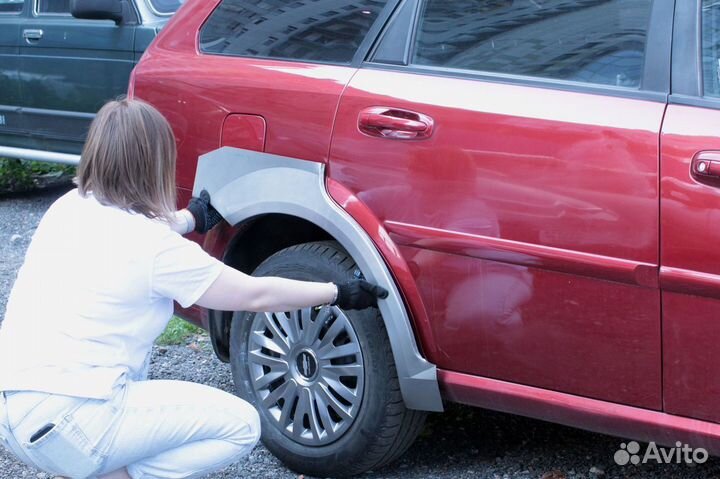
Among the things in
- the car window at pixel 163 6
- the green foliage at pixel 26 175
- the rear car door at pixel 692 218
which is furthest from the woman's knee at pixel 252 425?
the green foliage at pixel 26 175

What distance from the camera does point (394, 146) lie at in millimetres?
3178

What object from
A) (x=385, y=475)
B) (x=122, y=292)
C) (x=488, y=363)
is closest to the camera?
(x=122, y=292)

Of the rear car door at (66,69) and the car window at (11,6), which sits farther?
the car window at (11,6)

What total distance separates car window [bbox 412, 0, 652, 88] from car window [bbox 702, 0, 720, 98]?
0.15 m

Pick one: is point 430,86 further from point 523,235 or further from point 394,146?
point 523,235

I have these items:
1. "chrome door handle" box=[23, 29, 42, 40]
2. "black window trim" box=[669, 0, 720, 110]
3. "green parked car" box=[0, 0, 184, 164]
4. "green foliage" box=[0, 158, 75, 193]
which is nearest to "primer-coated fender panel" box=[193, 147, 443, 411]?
"black window trim" box=[669, 0, 720, 110]

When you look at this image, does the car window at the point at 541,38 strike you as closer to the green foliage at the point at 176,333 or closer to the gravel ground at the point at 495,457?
the gravel ground at the point at 495,457

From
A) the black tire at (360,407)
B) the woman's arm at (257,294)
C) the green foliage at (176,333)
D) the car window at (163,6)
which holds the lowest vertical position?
the green foliage at (176,333)

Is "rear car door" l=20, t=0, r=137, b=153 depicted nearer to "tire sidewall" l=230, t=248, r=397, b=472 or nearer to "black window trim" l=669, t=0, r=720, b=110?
"tire sidewall" l=230, t=248, r=397, b=472

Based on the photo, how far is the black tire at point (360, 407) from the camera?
10.8 ft

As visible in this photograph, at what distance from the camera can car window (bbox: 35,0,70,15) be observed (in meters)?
7.55

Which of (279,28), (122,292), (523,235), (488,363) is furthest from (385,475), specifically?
(279,28)

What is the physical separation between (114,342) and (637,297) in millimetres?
1376

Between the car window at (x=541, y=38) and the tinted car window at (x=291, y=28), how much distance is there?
25 cm
